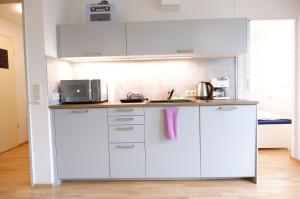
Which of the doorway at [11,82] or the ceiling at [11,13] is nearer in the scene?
the ceiling at [11,13]

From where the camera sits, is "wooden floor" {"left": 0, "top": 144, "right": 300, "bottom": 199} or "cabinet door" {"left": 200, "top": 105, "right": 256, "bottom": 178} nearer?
"wooden floor" {"left": 0, "top": 144, "right": 300, "bottom": 199}

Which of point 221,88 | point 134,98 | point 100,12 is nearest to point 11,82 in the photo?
point 100,12

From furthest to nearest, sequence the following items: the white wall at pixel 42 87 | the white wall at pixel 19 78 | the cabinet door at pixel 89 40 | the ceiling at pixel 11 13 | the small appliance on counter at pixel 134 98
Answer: the white wall at pixel 19 78, the ceiling at pixel 11 13, the small appliance on counter at pixel 134 98, the cabinet door at pixel 89 40, the white wall at pixel 42 87

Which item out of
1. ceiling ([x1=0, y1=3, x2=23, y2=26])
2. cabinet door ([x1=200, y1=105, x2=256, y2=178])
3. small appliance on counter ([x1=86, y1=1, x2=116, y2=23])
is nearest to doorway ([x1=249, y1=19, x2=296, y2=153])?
cabinet door ([x1=200, y1=105, x2=256, y2=178])

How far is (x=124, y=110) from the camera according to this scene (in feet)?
8.38

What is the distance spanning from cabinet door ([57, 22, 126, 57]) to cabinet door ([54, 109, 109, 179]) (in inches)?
28.6

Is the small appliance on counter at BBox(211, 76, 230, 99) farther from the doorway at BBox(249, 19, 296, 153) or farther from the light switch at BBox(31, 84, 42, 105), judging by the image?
the light switch at BBox(31, 84, 42, 105)

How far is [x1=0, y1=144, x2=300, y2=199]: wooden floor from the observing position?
2.31 m

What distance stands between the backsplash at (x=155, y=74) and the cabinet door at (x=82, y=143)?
2.05 ft

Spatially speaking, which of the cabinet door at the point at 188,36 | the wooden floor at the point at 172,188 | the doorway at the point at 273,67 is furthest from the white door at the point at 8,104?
the doorway at the point at 273,67

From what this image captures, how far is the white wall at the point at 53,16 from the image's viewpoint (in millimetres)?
2480

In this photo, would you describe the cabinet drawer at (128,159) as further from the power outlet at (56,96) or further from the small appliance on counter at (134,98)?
the power outlet at (56,96)

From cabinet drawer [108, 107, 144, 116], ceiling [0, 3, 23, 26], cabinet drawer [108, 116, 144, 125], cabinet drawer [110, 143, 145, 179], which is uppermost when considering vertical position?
ceiling [0, 3, 23, 26]

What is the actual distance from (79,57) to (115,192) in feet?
5.27
